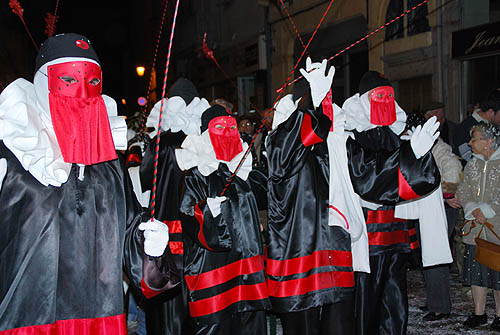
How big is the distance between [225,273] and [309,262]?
0.64 metres

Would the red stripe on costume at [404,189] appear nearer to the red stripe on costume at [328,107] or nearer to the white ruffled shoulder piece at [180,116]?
the red stripe on costume at [328,107]

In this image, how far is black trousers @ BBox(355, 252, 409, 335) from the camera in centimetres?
473

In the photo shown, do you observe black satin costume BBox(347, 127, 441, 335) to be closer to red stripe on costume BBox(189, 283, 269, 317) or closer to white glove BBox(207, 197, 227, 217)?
red stripe on costume BBox(189, 283, 269, 317)

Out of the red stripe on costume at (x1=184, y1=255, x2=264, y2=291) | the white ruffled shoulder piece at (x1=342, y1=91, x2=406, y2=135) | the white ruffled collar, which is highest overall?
the white ruffled shoulder piece at (x1=342, y1=91, x2=406, y2=135)

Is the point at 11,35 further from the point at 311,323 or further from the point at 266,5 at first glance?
the point at 311,323

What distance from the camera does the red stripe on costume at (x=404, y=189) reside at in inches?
164

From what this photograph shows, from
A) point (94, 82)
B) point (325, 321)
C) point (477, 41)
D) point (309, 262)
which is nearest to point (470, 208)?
point (325, 321)

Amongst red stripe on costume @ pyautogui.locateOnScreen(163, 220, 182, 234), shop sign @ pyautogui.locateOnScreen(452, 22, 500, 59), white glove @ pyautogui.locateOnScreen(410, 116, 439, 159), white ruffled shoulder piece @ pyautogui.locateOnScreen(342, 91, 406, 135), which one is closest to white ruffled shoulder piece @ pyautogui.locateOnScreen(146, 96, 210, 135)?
red stripe on costume @ pyautogui.locateOnScreen(163, 220, 182, 234)

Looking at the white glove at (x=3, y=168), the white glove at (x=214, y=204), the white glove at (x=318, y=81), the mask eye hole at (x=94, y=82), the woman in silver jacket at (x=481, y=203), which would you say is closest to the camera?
the white glove at (x=3, y=168)

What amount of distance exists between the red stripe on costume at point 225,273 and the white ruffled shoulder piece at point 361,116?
57.6 inches

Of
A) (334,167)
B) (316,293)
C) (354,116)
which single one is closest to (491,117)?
(354,116)

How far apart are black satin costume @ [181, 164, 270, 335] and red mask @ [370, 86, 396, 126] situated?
128cm

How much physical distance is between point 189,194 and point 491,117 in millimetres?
4424

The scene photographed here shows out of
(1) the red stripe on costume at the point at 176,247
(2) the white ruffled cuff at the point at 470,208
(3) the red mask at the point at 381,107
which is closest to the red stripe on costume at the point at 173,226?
(1) the red stripe on costume at the point at 176,247
